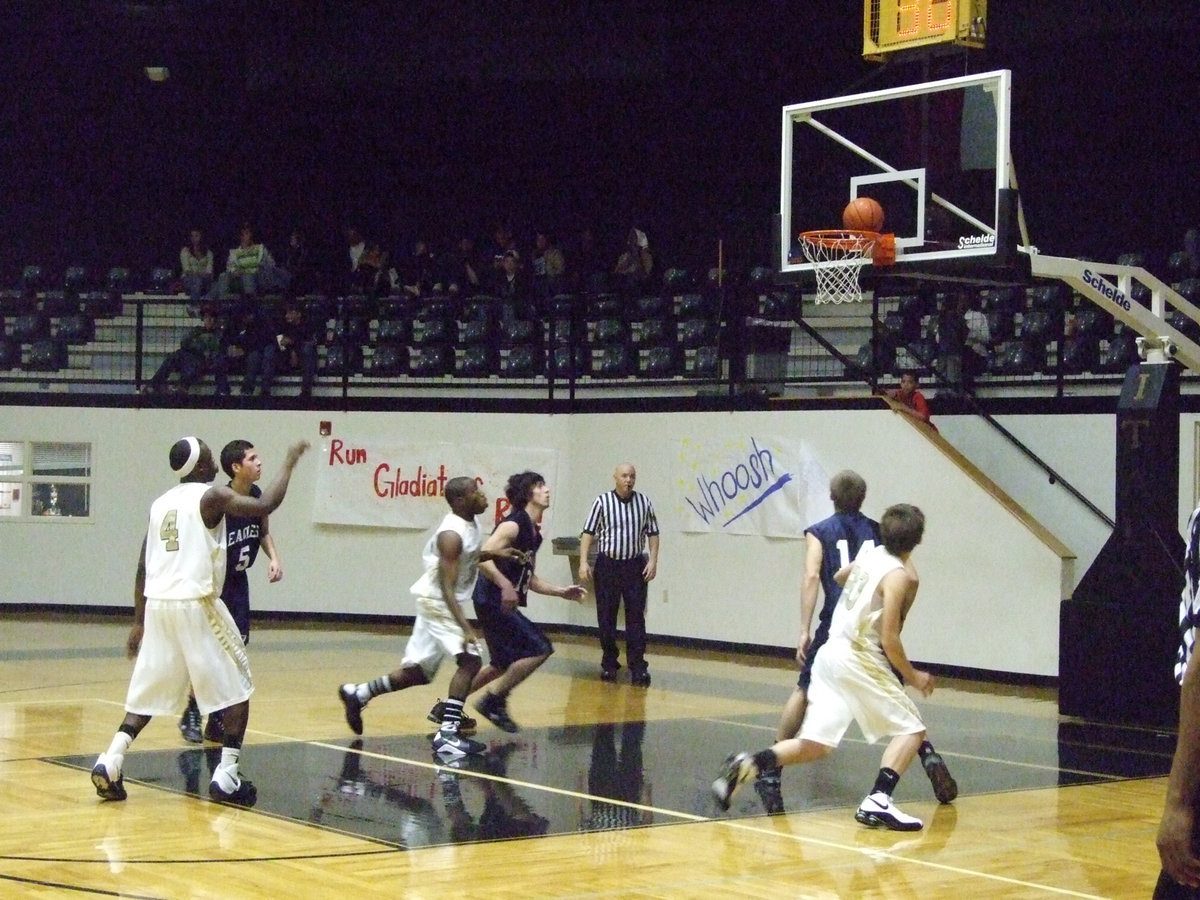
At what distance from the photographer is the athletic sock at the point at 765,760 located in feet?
27.8

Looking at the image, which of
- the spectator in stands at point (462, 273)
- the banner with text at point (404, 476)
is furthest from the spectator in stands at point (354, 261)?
the banner with text at point (404, 476)

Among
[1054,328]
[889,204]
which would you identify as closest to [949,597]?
[1054,328]

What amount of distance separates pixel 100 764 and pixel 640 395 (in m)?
11.6

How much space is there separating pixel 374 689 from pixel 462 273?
1307cm

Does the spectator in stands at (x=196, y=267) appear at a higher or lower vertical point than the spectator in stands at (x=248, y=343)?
higher

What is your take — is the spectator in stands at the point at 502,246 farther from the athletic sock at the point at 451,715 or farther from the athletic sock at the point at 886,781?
the athletic sock at the point at 886,781

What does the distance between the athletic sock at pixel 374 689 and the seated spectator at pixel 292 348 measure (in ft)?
33.0

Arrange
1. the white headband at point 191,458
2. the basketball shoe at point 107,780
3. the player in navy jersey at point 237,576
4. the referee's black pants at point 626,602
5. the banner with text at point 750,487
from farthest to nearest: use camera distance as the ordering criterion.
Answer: the banner with text at point 750,487
the referee's black pants at point 626,602
the player in navy jersey at point 237,576
the white headband at point 191,458
the basketball shoe at point 107,780

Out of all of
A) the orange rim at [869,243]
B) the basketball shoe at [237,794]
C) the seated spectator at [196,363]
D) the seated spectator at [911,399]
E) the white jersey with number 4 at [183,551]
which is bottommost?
Answer: the basketball shoe at [237,794]

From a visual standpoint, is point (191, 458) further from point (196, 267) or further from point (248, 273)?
point (196, 267)

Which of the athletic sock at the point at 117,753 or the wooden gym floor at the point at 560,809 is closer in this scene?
the wooden gym floor at the point at 560,809

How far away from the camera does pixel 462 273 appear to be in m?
23.4

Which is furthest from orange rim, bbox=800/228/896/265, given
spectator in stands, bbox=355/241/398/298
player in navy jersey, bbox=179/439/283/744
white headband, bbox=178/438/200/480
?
spectator in stands, bbox=355/241/398/298

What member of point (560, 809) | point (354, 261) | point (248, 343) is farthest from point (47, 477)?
point (560, 809)
